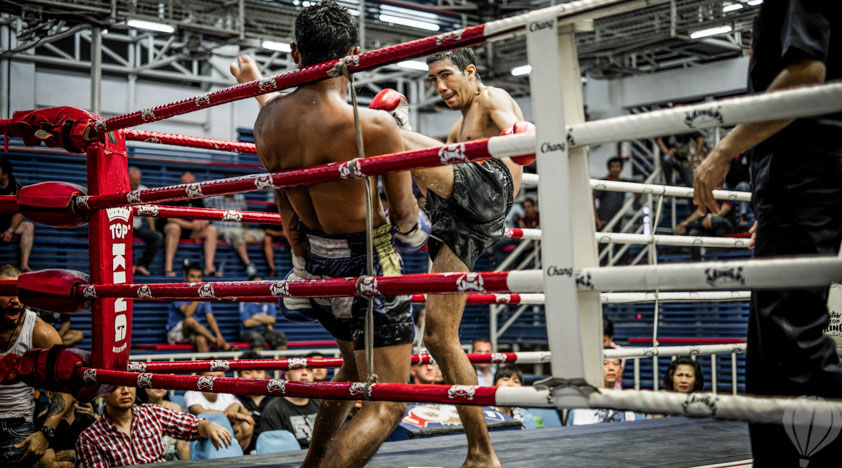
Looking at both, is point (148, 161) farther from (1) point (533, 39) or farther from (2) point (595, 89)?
(1) point (533, 39)

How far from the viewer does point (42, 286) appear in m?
2.29

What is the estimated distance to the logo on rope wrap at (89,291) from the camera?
225 cm

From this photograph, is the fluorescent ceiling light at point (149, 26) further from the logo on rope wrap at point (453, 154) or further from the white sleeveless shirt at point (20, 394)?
the logo on rope wrap at point (453, 154)

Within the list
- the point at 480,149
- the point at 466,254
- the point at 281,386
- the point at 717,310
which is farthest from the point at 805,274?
the point at 717,310

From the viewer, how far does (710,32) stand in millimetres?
10711

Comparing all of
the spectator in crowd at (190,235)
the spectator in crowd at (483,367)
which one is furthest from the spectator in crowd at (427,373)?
the spectator in crowd at (190,235)

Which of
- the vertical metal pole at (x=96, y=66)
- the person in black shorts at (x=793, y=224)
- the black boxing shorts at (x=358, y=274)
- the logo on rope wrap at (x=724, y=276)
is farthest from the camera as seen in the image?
the vertical metal pole at (x=96, y=66)

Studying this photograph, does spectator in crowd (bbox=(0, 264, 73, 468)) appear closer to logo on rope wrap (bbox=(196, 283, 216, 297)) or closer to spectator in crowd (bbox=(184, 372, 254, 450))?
spectator in crowd (bbox=(184, 372, 254, 450))

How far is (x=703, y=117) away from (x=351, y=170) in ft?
2.51

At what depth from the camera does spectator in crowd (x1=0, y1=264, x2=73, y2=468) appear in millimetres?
3240

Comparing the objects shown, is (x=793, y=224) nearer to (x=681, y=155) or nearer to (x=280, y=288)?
(x=280, y=288)

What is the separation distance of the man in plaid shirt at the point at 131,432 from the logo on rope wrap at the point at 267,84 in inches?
72.9

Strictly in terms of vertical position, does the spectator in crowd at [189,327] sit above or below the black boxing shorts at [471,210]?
below

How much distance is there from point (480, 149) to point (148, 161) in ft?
29.2
